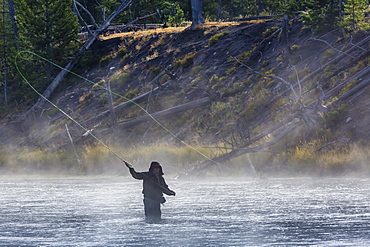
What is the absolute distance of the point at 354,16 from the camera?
111 feet

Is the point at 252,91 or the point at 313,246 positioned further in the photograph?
the point at 252,91

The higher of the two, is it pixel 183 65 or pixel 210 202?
pixel 183 65

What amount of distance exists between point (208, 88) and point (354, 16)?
7785 millimetres

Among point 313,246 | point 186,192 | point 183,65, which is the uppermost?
point 183,65

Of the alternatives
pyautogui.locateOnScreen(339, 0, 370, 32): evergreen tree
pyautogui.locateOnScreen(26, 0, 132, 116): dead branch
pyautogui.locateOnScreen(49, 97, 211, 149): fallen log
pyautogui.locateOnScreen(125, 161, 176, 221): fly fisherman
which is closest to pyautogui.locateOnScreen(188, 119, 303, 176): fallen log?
pyautogui.locateOnScreen(49, 97, 211, 149): fallen log

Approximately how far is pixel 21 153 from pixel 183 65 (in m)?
11.3

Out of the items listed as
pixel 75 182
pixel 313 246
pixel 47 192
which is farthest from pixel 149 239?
pixel 75 182

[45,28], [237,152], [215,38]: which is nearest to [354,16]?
[215,38]

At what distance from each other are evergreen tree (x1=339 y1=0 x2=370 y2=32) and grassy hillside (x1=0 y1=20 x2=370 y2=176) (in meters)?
0.63

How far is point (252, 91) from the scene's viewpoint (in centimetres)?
3462

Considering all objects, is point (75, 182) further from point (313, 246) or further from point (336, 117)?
point (313, 246)

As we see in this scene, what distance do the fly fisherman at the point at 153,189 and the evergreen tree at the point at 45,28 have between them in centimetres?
3074

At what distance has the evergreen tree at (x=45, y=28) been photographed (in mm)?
43219

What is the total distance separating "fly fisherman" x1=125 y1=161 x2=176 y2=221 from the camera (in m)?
14.1
